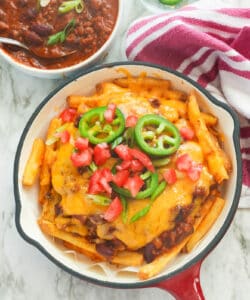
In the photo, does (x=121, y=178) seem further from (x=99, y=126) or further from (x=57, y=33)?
(x=57, y=33)

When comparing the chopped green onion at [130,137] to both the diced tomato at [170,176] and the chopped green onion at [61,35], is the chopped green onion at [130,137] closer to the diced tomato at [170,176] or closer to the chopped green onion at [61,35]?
the diced tomato at [170,176]

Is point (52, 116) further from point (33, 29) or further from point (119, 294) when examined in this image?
point (119, 294)

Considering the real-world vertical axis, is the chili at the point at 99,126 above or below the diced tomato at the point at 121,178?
above

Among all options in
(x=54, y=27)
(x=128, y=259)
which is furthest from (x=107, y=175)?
(x=54, y=27)

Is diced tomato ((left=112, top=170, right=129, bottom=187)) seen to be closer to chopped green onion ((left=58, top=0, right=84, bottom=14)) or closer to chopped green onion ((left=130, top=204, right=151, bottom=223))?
chopped green onion ((left=130, top=204, right=151, bottom=223))

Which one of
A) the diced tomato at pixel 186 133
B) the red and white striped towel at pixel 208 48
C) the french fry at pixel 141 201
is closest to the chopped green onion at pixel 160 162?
the french fry at pixel 141 201

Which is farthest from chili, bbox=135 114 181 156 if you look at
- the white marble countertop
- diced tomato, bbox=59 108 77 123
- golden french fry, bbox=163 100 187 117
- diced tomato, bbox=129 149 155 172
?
the white marble countertop
